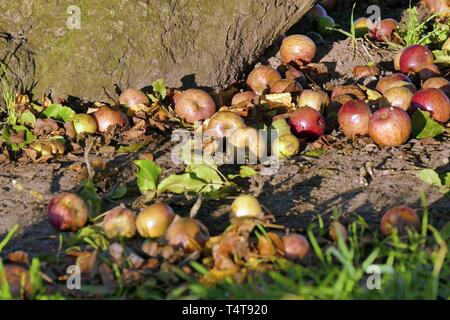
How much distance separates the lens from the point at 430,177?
401 cm

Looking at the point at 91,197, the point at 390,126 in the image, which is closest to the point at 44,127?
the point at 91,197

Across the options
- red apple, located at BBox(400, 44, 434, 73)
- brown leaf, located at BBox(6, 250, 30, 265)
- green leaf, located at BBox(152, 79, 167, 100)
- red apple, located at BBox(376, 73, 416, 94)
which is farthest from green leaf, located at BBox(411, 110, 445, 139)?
brown leaf, located at BBox(6, 250, 30, 265)

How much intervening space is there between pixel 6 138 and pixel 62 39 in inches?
29.7

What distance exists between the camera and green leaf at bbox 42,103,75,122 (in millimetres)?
4781

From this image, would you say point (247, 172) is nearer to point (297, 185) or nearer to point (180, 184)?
point (297, 185)

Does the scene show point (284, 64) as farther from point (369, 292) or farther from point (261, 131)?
point (369, 292)

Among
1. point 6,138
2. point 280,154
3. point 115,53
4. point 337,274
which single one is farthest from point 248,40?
point 337,274

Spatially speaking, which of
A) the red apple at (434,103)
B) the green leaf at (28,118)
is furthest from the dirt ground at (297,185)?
the green leaf at (28,118)

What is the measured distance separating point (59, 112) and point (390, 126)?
6.26 feet

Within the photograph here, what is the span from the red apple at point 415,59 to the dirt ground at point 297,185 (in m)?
1.06

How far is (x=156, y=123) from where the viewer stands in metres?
4.81

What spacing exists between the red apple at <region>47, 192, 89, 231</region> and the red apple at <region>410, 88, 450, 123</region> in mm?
2218

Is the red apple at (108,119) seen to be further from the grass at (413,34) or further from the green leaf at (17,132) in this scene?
the grass at (413,34)

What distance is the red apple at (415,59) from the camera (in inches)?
223
